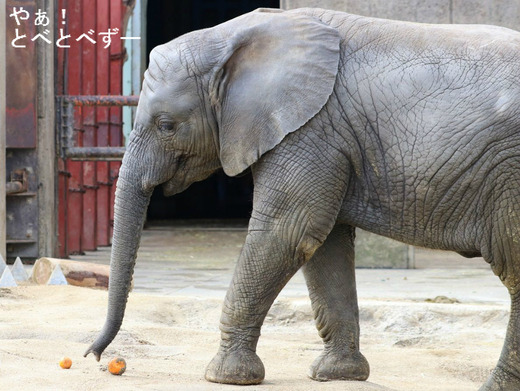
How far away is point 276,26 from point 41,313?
3480mm

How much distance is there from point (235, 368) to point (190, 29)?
21.1m

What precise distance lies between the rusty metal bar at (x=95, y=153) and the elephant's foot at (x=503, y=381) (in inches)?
284

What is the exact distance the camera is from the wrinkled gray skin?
494cm

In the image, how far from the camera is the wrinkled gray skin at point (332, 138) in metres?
4.94

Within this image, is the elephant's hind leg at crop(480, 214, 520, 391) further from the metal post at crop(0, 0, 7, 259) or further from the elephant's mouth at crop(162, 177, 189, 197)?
the metal post at crop(0, 0, 7, 259)

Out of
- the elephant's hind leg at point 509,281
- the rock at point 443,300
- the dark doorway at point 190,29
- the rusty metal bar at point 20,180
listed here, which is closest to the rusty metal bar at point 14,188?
the rusty metal bar at point 20,180

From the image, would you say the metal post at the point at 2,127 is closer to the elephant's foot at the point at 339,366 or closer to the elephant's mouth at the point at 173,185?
the elephant's mouth at the point at 173,185

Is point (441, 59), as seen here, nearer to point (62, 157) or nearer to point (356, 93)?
point (356, 93)

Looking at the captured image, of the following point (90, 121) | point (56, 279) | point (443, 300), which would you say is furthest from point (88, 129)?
point (443, 300)

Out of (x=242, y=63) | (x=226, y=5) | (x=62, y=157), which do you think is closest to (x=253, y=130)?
(x=242, y=63)

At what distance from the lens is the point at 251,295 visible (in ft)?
17.1

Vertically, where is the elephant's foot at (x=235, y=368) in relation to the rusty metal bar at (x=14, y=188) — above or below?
above

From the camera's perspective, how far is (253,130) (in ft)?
16.9

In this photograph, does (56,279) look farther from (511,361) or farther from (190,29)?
(190,29)
